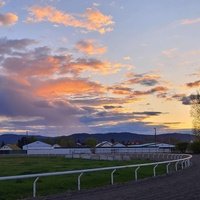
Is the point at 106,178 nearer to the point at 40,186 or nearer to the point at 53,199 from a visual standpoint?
the point at 40,186

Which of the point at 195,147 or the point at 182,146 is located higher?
the point at 182,146

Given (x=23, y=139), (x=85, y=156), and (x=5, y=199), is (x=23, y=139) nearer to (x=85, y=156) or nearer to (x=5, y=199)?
(x=85, y=156)

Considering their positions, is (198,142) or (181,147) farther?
(181,147)

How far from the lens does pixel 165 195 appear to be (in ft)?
55.8

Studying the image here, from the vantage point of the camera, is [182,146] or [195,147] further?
[182,146]

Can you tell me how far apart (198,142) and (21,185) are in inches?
2559

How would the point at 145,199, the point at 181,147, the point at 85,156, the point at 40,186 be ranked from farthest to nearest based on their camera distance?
the point at 181,147
the point at 85,156
the point at 40,186
the point at 145,199

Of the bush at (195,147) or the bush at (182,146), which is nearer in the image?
the bush at (195,147)

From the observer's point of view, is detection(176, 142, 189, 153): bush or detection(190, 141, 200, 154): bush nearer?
detection(190, 141, 200, 154): bush

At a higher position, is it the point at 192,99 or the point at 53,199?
the point at 192,99

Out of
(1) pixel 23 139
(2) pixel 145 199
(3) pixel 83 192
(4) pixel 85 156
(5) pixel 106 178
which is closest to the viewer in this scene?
(2) pixel 145 199

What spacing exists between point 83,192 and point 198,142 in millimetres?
68051

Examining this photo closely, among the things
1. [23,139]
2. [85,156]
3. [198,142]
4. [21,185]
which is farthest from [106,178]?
[23,139]

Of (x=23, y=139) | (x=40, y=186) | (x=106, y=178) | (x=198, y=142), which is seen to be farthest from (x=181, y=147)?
(x=23, y=139)
